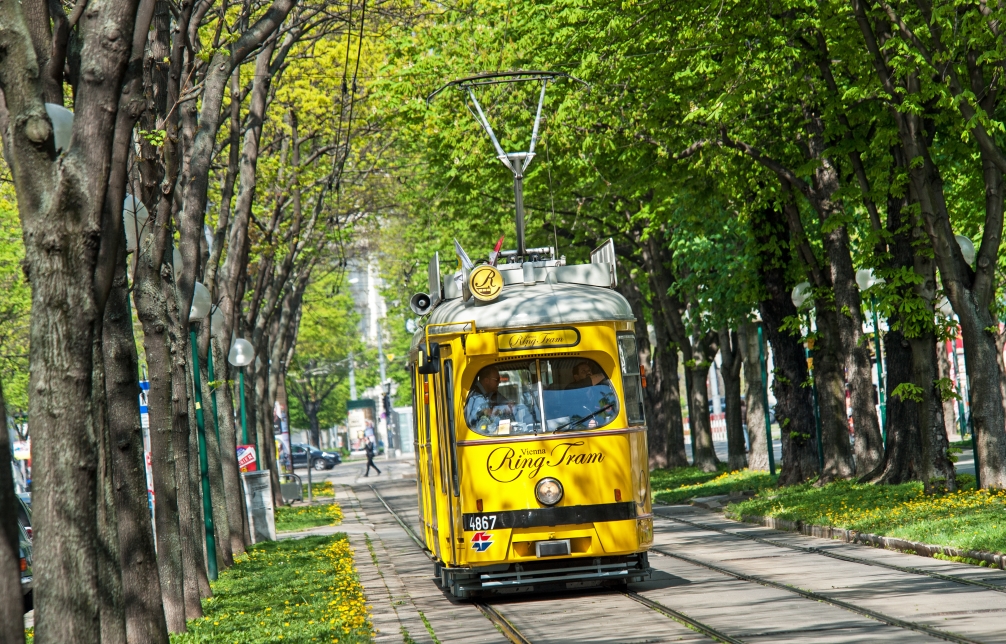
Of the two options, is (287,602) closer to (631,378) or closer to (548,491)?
(548,491)

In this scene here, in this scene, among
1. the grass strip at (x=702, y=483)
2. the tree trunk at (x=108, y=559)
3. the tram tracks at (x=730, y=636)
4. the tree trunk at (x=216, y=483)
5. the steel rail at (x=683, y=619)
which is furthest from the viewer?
the grass strip at (x=702, y=483)

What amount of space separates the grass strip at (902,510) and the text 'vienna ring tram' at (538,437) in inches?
145

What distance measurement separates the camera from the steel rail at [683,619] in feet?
31.9

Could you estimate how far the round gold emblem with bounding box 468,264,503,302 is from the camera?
13.3 meters

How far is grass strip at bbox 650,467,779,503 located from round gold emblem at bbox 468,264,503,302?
13093 mm

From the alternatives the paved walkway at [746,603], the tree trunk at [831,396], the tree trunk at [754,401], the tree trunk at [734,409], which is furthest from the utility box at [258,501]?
the tree trunk at [734,409]

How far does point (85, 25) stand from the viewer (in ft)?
23.1

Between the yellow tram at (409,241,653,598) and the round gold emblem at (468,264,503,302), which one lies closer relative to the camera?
the yellow tram at (409,241,653,598)

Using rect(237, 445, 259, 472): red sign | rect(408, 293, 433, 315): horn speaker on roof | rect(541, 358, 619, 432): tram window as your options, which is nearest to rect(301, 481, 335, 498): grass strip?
rect(237, 445, 259, 472): red sign

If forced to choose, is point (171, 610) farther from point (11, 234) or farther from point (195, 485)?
point (11, 234)

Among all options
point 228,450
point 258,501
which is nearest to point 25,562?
point 228,450

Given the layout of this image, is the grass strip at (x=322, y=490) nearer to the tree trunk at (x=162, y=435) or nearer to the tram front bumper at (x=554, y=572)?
the tram front bumper at (x=554, y=572)

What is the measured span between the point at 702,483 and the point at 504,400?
17.9 meters

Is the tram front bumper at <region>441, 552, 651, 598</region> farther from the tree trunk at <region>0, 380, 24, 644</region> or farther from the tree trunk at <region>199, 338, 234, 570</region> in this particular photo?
the tree trunk at <region>0, 380, 24, 644</region>
